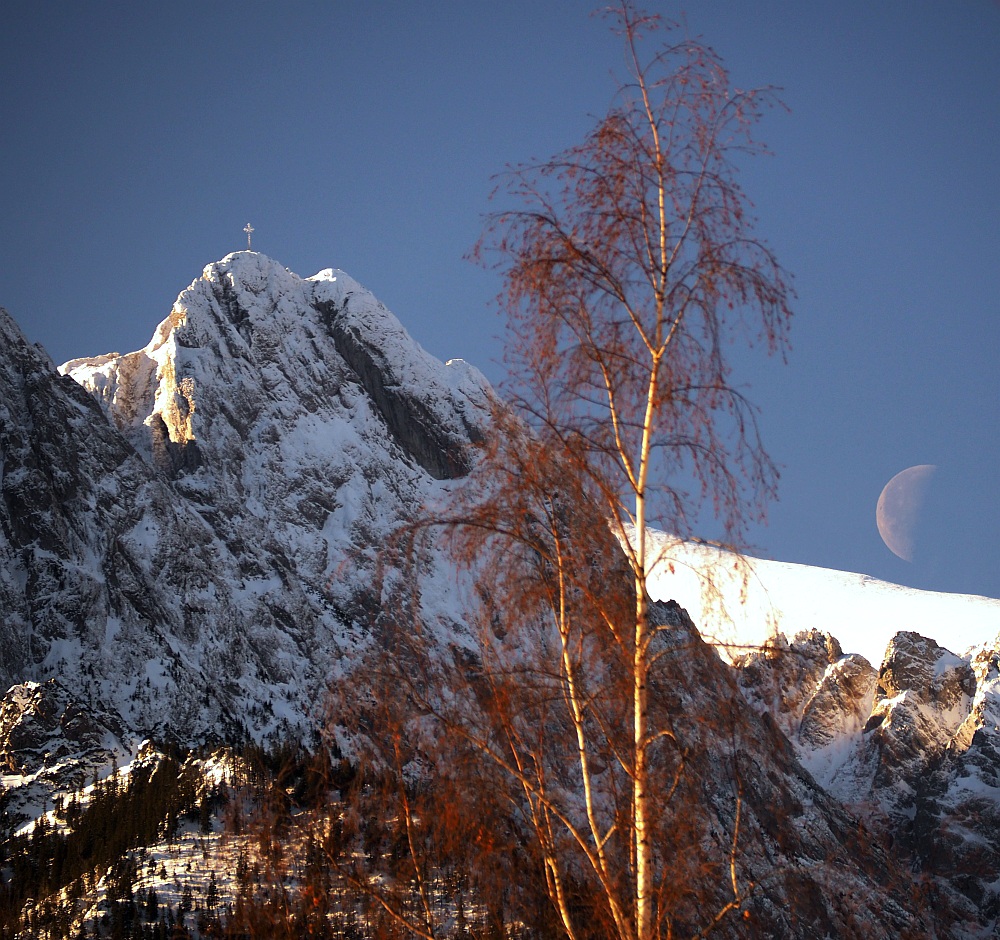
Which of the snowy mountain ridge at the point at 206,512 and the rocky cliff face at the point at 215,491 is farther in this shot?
the rocky cliff face at the point at 215,491

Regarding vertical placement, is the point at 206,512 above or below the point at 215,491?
below

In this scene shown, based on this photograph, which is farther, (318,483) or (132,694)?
(318,483)

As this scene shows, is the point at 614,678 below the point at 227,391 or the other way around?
below

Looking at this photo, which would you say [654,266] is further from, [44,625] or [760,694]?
[44,625]

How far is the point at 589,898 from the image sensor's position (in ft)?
26.1

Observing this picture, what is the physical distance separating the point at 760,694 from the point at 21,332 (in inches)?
6252

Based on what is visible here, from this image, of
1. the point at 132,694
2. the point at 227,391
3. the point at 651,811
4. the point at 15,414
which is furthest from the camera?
the point at 227,391

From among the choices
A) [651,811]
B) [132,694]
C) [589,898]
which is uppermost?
[132,694]

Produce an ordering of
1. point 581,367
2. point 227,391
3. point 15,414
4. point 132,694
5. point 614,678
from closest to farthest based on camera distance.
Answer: point 614,678
point 581,367
point 132,694
point 15,414
point 227,391

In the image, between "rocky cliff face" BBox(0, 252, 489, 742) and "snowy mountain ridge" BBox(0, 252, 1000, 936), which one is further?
"rocky cliff face" BBox(0, 252, 489, 742)

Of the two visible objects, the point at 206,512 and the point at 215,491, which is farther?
the point at 215,491

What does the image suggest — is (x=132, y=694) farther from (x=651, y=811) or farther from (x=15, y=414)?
(x=651, y=811)

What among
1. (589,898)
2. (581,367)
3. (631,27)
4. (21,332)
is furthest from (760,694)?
(21,332)

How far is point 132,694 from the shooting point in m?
126
